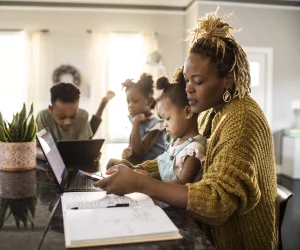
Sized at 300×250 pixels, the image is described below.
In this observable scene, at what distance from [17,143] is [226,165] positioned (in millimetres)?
995

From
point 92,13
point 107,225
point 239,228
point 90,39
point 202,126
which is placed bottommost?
point 239,228

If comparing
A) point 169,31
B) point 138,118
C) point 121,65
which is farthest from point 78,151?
point 169,31

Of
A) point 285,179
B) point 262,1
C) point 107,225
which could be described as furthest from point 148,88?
point 262,1

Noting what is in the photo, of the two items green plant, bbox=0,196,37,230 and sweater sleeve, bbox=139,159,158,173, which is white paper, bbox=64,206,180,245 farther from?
sweater sleeve, bbox=139,159,158,173

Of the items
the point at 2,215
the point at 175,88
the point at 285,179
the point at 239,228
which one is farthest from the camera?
the point at 285,179

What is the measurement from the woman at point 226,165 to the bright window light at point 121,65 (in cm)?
468

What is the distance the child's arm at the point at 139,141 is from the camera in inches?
82.2

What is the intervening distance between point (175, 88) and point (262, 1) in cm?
481

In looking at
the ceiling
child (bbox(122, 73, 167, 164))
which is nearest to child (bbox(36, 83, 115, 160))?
child (bbox(122, 73, 167, 164))

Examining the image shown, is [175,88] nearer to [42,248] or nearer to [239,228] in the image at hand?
[239,228]

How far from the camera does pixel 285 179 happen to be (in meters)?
5.11

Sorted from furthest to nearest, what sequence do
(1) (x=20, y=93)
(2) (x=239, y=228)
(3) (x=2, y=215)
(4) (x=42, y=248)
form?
(1) (x=20, y=93) < (2) (x=239, y=228) < (3) (x=2, y=215) < (4) (x=42, y=248)

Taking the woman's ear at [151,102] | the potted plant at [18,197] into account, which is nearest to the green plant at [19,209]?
the potted plant at [18,197]

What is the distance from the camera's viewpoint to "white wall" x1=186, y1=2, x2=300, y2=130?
5.43 m
